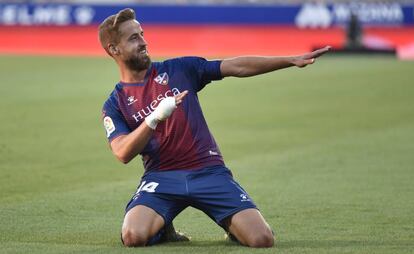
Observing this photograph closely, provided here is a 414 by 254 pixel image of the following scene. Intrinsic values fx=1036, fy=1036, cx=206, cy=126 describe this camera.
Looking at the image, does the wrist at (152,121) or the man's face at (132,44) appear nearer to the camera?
the wrist at (152,121)

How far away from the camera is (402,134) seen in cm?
1518

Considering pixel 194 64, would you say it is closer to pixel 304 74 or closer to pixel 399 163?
pixel 399 163

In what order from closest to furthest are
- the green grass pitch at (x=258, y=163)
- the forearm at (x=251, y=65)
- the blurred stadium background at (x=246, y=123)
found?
the forearm at (x=251, y=65) < the green grass pitch at (x=258, y=163) < the blurred stadium background at (x=246, y=123)

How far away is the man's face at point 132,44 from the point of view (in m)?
7.84

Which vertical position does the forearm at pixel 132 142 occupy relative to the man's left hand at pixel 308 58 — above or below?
below

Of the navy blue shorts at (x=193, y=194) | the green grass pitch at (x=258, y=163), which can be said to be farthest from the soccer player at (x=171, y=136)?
the green grass pitch at (x=258, y=163)

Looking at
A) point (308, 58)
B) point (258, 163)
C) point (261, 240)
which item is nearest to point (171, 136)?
point (261, 240)

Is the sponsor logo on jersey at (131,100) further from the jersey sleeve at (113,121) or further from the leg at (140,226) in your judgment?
the leg at (140,226)

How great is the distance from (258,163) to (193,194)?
15.9ft

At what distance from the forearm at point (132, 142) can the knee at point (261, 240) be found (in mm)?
1050

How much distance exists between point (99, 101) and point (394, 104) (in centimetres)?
546

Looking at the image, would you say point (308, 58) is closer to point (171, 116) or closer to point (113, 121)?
point (171, 116)

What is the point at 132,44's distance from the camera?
7.83 meters

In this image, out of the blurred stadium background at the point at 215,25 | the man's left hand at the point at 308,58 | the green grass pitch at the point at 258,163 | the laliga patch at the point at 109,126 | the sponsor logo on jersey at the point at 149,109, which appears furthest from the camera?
the blurred stadium background at the point at 215,25
